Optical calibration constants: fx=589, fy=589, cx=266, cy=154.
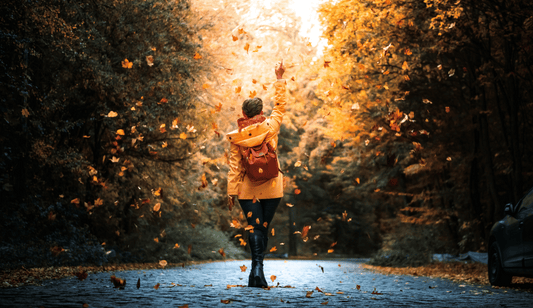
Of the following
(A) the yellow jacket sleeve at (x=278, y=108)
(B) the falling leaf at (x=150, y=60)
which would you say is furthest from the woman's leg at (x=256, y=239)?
(B) the falling leaf at (x=150, y=60)

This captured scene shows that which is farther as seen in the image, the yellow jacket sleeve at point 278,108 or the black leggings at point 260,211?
the yellow jacket sleeve at point 278,108

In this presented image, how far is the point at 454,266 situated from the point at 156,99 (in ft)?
31.0

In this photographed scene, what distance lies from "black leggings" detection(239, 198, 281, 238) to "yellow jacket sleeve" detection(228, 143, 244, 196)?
0.75 ft

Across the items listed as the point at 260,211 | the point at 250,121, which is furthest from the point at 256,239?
the point at 250,121

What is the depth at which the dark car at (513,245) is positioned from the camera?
8070mm

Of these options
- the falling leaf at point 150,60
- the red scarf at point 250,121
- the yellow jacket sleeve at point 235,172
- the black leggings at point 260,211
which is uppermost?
the falling leaf at point 150,60

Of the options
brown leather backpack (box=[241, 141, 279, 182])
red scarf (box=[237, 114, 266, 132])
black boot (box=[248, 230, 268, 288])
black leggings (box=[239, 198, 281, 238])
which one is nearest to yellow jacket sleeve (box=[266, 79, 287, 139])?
red scarf (box=[237, 114, 266, 132])

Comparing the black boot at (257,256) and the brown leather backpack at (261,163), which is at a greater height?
the brown leather backpack at (261,163)

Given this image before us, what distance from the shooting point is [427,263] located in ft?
61.4

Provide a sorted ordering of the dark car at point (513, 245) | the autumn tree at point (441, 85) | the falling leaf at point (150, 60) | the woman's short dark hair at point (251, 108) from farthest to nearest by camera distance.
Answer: the falling leaf at point (150, 60) < the autumn tree at point (441, 85) < the dark car at point (513, 245) < the woman's short dark hair at point (251, 108)

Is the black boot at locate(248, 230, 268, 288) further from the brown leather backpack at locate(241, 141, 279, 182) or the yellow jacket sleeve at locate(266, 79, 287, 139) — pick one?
the yellow jacket sleeve at locate(266, 79, 287, 139)

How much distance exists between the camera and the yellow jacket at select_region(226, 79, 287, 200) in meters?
7.30

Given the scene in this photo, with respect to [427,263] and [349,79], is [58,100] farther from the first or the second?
[427,263]

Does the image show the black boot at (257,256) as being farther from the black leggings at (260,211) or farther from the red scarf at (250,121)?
the red scarf at (250,121)
